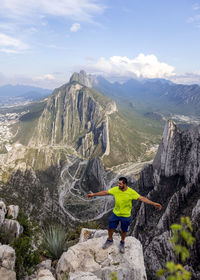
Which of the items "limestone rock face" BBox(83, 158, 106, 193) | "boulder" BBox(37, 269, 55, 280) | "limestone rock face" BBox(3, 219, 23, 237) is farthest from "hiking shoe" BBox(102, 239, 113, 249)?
"limestone rock face" BBox(83, 158, 106, 193)

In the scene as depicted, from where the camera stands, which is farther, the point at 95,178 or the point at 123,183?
the point at 95,178

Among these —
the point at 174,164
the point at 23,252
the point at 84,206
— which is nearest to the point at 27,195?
the point at 84,206

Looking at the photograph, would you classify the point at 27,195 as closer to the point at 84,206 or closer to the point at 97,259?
the point at 84,206

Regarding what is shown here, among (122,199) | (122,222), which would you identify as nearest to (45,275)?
(122,222)

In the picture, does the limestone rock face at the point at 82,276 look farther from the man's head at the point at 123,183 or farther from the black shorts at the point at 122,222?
the man's head at the point at 123,183

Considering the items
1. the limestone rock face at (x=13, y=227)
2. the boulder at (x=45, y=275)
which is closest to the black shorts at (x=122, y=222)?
the boulder at (x=45, y=275)

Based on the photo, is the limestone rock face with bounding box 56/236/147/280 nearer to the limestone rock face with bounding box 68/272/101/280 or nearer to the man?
the limestone rock face with bounding box 68/272/101/280

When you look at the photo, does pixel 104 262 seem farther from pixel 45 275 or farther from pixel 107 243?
pixel 45 275
